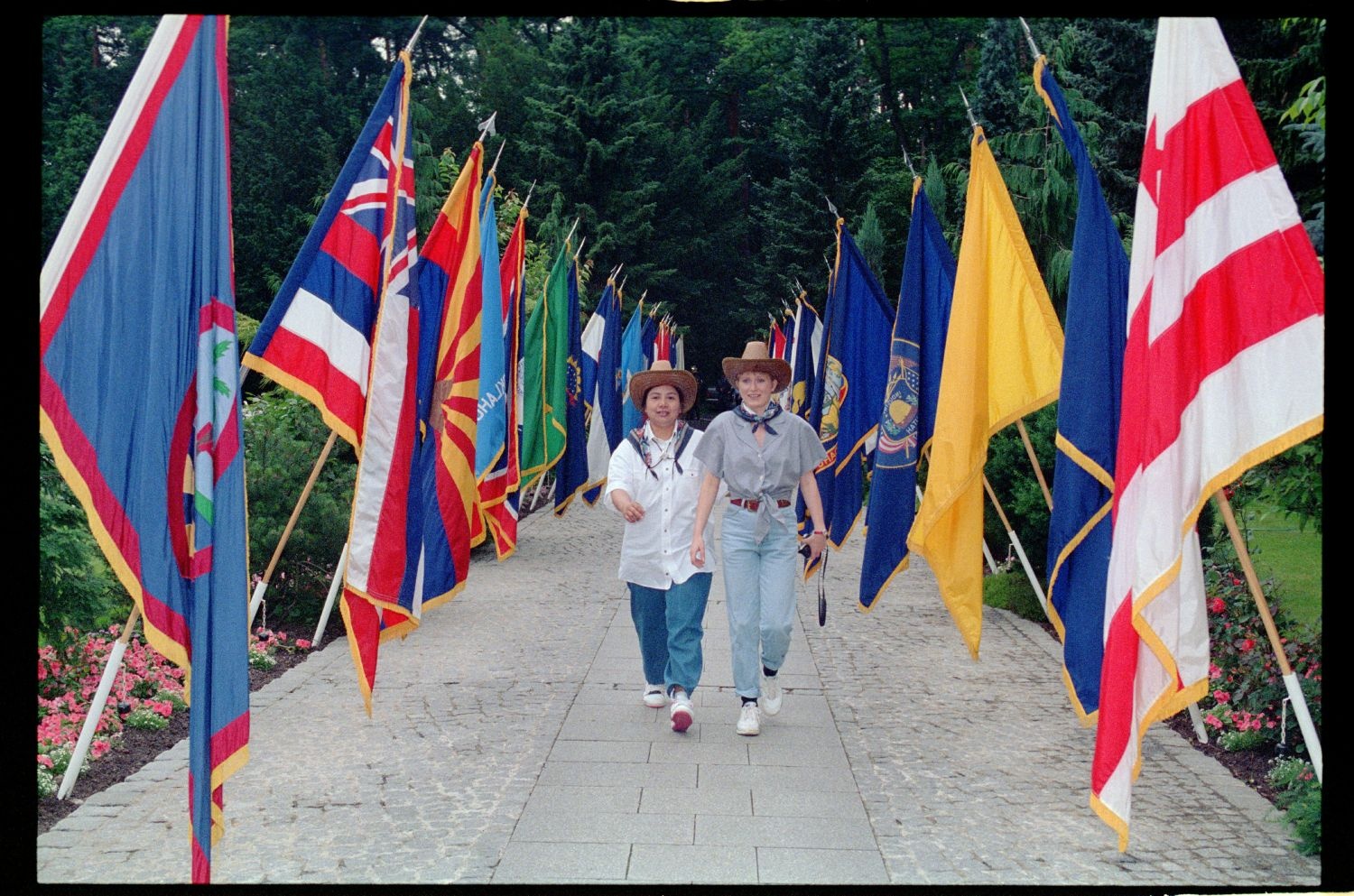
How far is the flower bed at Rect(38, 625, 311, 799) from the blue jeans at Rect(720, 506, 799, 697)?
3.22 m

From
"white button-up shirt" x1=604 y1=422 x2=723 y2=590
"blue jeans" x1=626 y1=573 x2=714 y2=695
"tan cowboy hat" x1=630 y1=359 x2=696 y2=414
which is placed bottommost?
"blue jeans" x1=626 y1=573 x2=714 y2=695

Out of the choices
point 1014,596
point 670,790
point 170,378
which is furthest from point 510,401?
point 170,378

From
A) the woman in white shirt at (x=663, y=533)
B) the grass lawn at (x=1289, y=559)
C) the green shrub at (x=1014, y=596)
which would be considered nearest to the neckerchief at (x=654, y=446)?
the woman in white shirt at (x=663, y=533)

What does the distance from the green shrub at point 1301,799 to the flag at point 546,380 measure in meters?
9.72

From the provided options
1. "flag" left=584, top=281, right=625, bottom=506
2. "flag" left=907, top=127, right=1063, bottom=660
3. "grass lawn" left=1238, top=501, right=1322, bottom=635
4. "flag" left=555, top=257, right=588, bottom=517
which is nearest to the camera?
"flag" left=907, top=127, right=1063, bottom=660

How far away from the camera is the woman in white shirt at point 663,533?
6785 millimetres

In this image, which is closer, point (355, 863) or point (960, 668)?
point (355, 863)

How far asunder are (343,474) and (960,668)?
6.19 metres

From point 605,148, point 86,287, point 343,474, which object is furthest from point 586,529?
point 605,148

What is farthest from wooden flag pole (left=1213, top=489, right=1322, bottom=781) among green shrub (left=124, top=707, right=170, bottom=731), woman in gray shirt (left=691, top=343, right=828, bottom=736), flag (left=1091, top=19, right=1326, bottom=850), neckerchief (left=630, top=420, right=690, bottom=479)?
green shrub (left=124, top=707, right=170, bottom=731)

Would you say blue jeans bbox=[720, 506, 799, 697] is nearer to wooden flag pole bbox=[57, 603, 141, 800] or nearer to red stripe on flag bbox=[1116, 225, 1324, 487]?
red stripe on flag bbox=[1116, 225, 1324, 487]

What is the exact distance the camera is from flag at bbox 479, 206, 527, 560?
39.8 feet

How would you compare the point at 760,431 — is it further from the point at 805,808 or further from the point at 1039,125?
the point at 1039,125

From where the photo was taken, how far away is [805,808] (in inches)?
209
